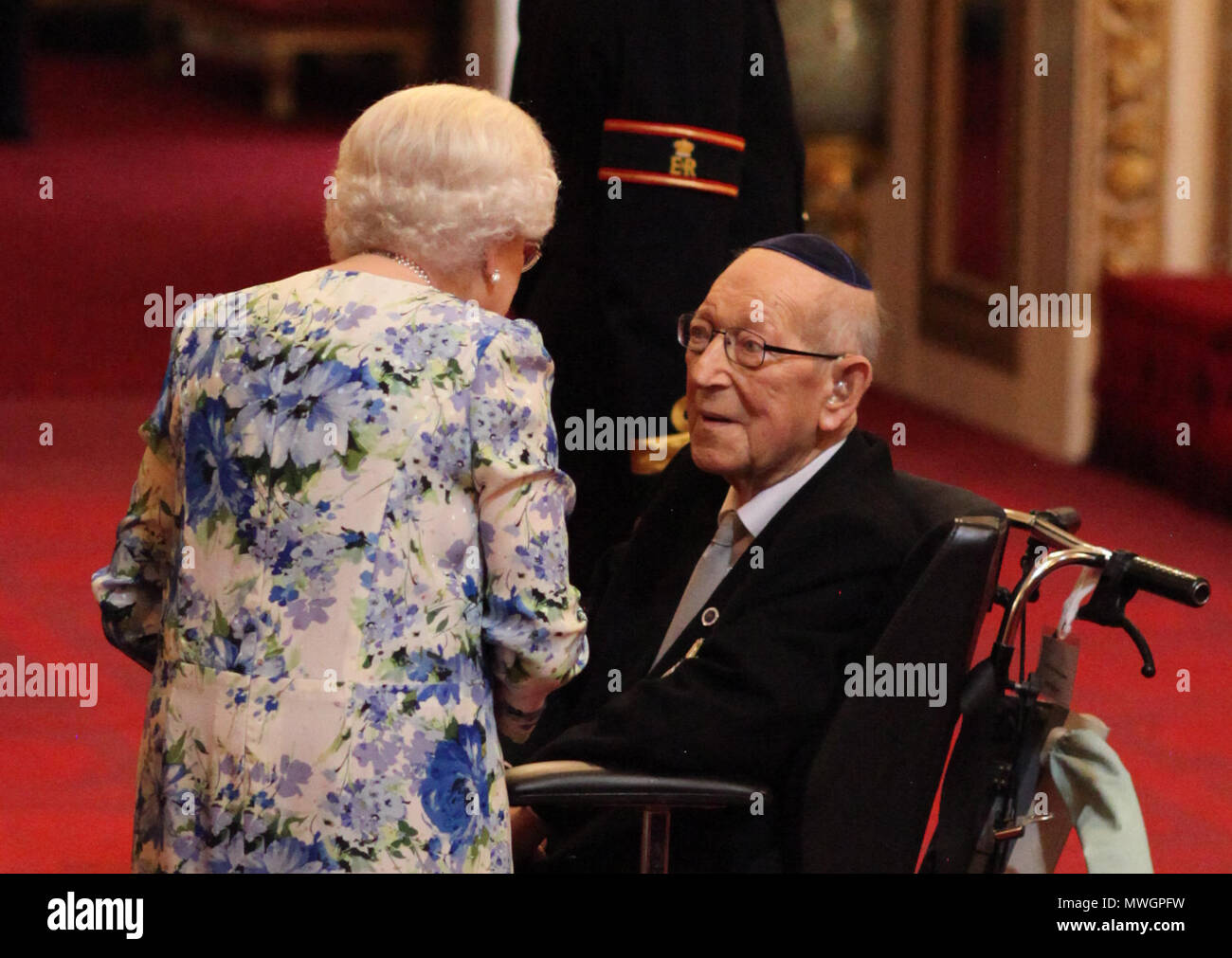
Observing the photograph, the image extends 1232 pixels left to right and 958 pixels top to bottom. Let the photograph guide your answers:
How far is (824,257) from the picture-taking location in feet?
7.45

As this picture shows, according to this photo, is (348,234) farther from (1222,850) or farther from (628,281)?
(1222,850)

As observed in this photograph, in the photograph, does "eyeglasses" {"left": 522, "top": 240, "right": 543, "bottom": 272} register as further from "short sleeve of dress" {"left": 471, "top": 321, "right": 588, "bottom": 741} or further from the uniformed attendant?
the uniformed attendant

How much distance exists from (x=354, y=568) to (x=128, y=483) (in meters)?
4.23

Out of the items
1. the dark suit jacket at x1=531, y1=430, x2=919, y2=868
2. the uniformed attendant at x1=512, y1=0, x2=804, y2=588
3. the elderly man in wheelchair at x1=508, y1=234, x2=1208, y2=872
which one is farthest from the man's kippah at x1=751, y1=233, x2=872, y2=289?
the uniformed attendant at x1=512, y1=0, x2=804, y2=588

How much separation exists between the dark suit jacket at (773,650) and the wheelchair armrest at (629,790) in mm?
93

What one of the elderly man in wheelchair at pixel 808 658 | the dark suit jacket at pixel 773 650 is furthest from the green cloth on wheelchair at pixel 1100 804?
the dark suit jacket at pixel 773 650

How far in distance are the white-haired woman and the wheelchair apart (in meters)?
0.21

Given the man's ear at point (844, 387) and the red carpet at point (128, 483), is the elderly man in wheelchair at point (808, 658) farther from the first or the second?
the red carpet at point (128, 483)

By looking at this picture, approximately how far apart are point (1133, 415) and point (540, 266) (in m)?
3.71

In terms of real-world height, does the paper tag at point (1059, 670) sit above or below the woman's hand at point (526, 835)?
above

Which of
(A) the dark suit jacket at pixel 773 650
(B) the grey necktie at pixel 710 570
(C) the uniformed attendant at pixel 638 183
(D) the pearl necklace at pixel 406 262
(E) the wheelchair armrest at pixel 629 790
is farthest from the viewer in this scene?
(C) the uniformed attendant at pixel 638 183

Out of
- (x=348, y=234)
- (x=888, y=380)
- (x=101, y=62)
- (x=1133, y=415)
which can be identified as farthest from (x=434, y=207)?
(x=101, y=62)

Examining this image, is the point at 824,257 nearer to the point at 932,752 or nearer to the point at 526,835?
the point at 932,752

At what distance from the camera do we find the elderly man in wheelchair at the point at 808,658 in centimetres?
205
